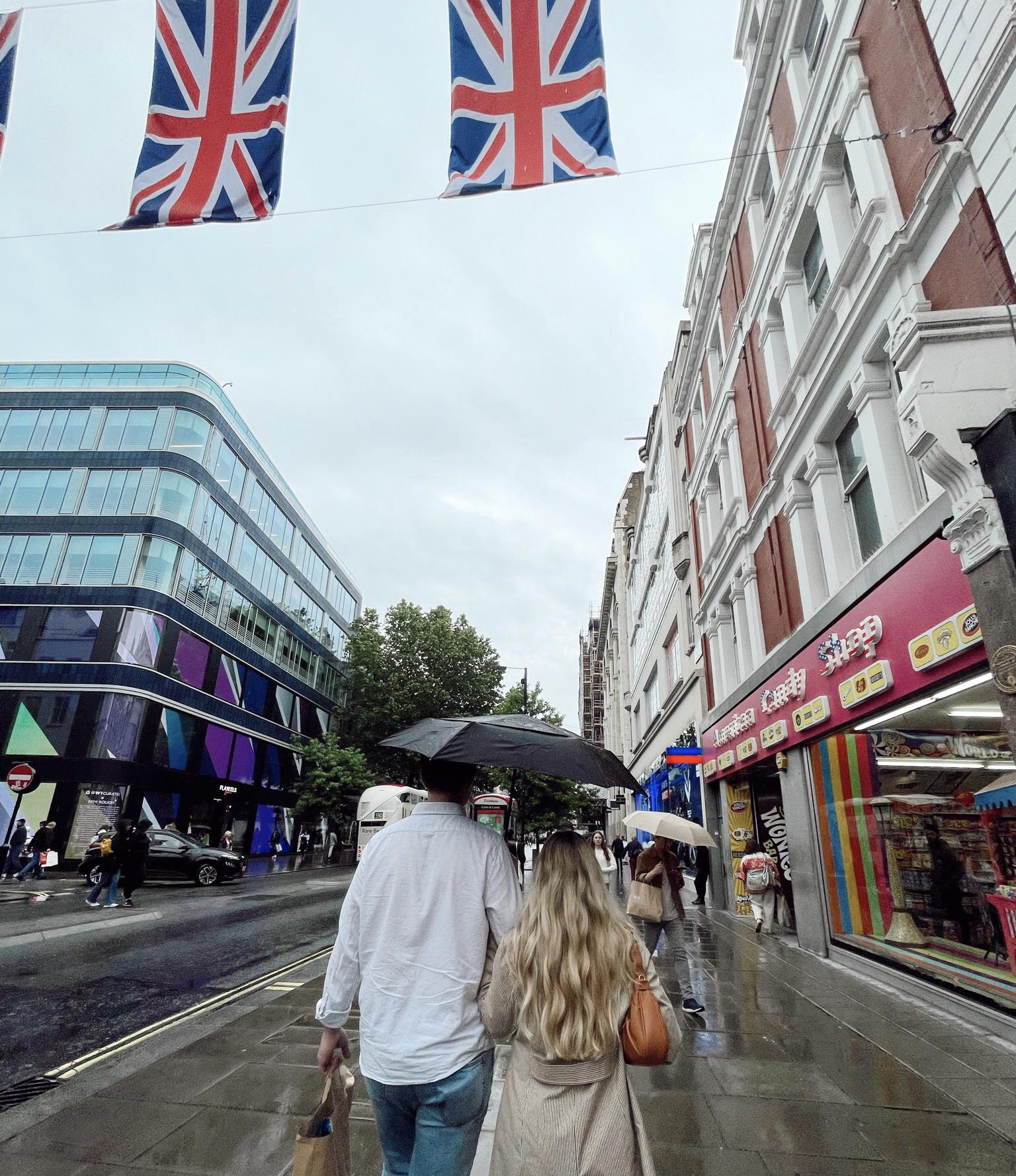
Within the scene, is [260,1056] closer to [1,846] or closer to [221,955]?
[221,955]

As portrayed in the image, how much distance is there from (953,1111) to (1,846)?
29666mm

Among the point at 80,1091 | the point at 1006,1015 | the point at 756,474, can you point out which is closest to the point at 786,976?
the point at 1006,1015

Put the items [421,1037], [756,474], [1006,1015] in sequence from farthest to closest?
[756,474] < [1006,1015] < [421,1037]

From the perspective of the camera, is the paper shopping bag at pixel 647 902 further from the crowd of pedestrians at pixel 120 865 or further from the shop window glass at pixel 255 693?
the shop window glass at pixel 255 693

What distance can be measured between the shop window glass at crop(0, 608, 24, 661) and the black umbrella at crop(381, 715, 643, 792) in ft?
109

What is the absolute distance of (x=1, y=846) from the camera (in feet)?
78.8

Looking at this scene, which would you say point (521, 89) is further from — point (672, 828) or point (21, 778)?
point (21, 778)

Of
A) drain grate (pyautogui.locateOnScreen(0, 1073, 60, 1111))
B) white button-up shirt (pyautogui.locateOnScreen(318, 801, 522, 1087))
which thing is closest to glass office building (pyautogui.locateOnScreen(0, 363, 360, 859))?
drain grate (pyautogui.locateOnScreen(0, 1073, 60, 1111))

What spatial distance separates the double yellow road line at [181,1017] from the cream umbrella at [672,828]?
458 cm

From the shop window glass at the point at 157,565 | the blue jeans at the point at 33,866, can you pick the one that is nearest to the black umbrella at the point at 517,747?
the blue jeans at the point at 33,866

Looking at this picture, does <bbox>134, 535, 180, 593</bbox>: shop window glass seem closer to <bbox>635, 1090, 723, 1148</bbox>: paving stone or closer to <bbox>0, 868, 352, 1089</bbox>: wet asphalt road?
<bbox>0, 868, 352, 1089</bbox>: wet asphalt road

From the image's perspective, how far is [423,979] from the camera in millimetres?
2273

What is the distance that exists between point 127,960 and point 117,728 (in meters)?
21.0

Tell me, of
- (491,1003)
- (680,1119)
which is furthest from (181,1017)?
(491,1003)
